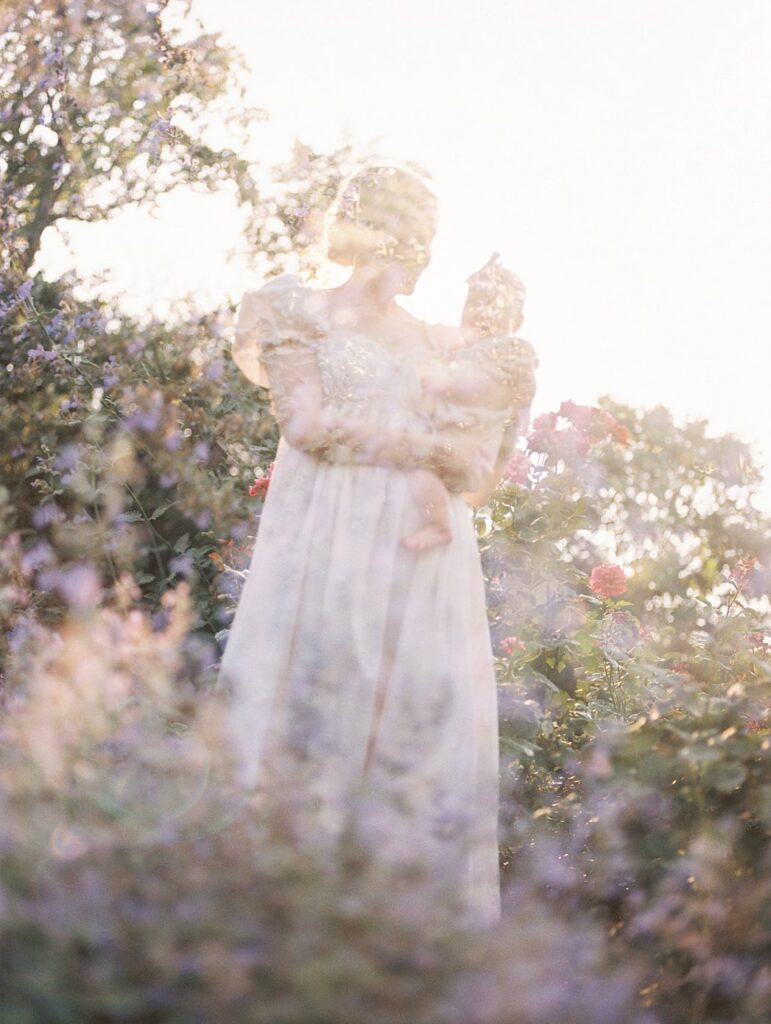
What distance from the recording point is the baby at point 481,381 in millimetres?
3021

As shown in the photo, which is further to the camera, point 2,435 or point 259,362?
point 2,435

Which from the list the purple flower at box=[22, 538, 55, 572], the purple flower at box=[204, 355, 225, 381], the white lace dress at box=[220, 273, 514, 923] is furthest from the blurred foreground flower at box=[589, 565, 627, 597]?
the purple flower at box=[22, 538, 55, 572]

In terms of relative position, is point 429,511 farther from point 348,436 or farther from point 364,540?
point 348,436

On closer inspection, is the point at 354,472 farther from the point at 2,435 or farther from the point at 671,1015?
the point at 2,435

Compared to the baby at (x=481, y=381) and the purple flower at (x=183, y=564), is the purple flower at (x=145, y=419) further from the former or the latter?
the baby at (x=481, y=381)

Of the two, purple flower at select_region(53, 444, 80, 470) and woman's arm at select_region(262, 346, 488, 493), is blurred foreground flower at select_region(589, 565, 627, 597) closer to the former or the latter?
woman's arm at select_region(262, 346, 488, 493)

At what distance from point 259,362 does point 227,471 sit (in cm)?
280

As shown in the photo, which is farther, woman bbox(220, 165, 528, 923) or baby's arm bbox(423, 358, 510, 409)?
baby's arm bbox(423, 358, 510, 409)

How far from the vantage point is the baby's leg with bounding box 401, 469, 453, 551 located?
3008 mm

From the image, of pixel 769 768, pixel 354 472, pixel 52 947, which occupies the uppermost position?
pixel 354 472

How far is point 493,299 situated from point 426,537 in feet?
2.25

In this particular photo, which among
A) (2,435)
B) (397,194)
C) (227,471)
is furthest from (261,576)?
(2,435)

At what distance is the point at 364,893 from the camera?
5.23ft

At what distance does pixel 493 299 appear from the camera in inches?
125
